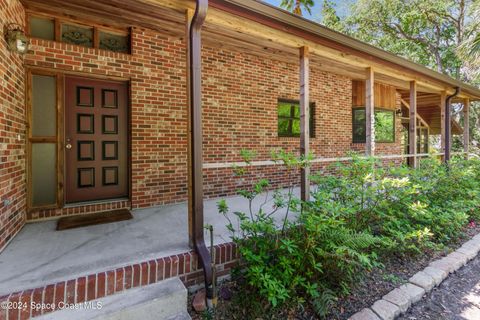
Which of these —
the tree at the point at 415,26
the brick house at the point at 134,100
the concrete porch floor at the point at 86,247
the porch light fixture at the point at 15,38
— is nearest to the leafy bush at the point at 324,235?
the brick house at the point at 134,100

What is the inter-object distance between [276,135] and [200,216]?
369 centimetres

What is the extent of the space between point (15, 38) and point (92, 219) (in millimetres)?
2282

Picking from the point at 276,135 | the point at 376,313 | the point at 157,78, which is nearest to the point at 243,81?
the point at 276,135

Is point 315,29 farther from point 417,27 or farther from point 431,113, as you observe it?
point 417,27

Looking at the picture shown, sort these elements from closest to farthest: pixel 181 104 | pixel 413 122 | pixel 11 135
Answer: pixel 11 135 → pixel 181 104 → pixel 413 122

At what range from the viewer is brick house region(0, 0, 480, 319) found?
277 centimetres

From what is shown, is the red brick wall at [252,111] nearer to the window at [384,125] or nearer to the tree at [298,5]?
the window at [384,125]

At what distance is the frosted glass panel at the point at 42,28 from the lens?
3.45 meters

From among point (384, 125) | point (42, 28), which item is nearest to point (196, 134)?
point (42, 28)

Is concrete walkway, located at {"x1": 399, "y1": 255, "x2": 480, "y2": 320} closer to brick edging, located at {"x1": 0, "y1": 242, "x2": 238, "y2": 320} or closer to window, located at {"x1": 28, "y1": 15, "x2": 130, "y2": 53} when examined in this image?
brick edging, located at {"x1": 0, "y1": 242, "x2": 238, "y2": 320}

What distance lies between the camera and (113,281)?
2068 mm

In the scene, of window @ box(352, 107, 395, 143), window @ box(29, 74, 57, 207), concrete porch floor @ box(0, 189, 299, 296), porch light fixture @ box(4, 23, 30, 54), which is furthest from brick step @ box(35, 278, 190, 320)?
window @ box(352, 107, 395, 143)

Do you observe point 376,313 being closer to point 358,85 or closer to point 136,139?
point 136,139

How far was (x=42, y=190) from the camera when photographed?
3.57 m
